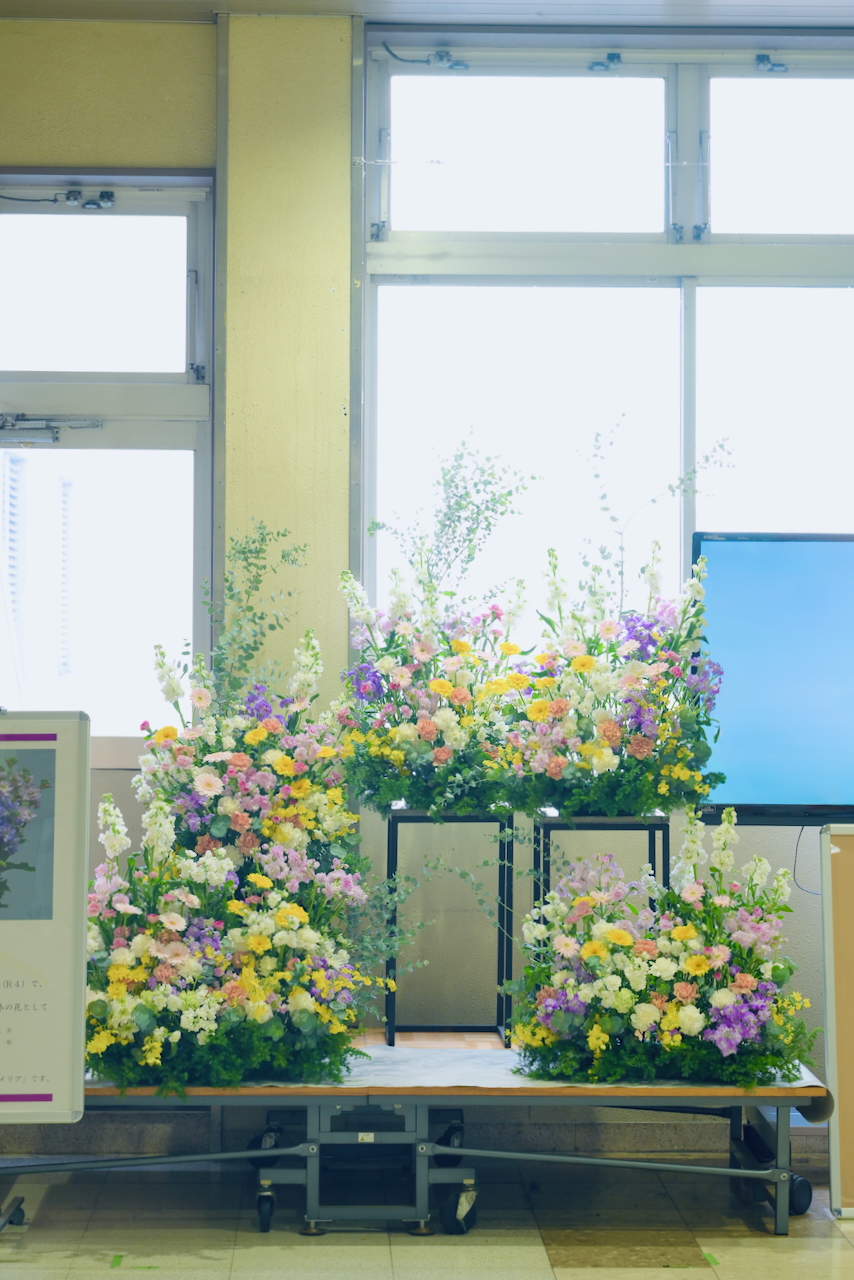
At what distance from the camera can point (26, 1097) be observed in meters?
2.34

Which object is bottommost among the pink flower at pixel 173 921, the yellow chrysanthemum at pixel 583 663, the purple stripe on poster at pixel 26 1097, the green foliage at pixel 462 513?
the purple stripe on poster at pixel 26 1097

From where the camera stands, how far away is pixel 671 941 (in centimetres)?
290

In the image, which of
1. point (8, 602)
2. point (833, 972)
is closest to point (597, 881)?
point (833, 972)

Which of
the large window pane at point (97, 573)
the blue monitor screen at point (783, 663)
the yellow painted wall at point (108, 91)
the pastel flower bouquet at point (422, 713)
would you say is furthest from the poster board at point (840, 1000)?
the yellow painted wall at point (108, 91)

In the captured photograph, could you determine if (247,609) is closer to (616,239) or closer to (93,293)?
(93,293)

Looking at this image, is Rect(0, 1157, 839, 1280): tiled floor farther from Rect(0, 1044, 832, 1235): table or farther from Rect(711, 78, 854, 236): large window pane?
Rect(711, 78, 854, 236): large window pane

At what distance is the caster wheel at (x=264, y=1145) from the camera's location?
9.86ft

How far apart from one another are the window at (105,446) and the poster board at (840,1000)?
198 centimetres

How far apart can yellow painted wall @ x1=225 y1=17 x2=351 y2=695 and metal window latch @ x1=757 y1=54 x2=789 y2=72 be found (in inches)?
52.8

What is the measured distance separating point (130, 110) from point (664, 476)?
2048mm

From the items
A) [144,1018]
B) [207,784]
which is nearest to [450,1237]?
[144,1018]

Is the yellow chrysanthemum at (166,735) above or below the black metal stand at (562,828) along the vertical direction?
above

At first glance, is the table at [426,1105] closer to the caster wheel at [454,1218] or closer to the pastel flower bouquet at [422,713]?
the caster wheel at [454,1218]

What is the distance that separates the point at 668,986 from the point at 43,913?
1.46 m
